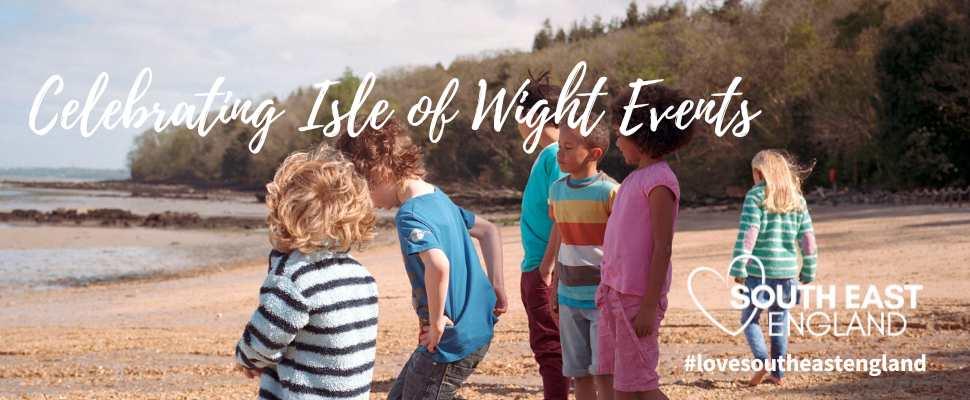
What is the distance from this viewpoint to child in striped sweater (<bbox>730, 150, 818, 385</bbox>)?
23.3 ft

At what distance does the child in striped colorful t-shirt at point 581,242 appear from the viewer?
4.96 m

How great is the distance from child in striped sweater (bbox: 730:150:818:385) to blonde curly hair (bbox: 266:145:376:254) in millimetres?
4167

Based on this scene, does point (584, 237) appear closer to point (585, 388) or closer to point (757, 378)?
point (585, 388)

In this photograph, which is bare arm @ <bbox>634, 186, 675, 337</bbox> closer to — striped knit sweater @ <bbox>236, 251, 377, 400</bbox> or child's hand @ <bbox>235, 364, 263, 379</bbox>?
striped knit sweater @ <bbox>236, 251, 377, 400</bbox>

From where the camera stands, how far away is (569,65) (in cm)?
6712

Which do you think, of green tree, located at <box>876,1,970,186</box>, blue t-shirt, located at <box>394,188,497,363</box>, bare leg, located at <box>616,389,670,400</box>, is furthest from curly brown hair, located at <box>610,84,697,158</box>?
green tree, located at <box>876,1,970,186</box>

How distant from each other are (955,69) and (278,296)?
3260 cm

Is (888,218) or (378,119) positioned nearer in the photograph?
(378,119)

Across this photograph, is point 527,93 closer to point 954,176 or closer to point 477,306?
point 477,306

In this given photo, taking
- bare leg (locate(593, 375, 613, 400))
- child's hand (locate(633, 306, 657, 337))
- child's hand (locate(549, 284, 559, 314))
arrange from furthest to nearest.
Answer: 1. child's hand (locate(549, 284, 559, 314))
2. bare leg (locate(593, 375, 613, 400))
3. child's hand (locate(633, 306, 657, 337))

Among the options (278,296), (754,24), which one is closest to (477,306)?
(278,296)

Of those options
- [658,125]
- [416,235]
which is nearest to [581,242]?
[658,125]

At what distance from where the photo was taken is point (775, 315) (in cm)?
725

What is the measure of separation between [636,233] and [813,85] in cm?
3816
